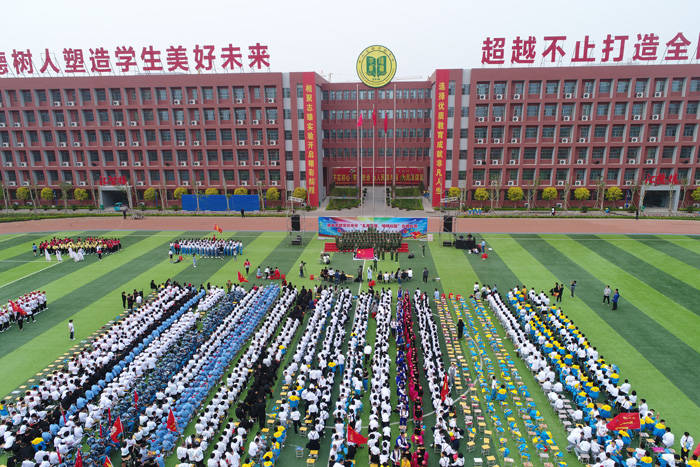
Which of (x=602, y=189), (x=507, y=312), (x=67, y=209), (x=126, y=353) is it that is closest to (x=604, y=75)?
(x=602, y=189)

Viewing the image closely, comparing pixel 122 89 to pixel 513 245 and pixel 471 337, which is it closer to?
pixel 513 245

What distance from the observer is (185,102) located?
67.9 meters

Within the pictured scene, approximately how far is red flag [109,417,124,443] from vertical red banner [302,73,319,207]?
55.0m

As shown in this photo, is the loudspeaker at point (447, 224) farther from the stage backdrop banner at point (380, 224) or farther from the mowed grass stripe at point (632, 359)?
the mowed grass stripe at point (632, 359)

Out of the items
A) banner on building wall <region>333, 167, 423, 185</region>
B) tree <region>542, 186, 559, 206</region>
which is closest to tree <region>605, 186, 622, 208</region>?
tree <region>542, 186, 559, 206</region>

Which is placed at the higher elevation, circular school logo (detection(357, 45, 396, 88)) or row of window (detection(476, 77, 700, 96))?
circular school logo (detection(357, 45, 396, 88))

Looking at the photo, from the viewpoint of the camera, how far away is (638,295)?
32750mm

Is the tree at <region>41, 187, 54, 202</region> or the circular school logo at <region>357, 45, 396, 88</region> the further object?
the tree at <region>41, 187, 54, 202</region>

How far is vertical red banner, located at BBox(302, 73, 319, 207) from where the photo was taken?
67000 millimetres

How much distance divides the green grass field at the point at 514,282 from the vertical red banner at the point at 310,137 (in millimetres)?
18792

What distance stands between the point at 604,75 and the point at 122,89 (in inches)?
2868

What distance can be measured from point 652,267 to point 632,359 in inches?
771

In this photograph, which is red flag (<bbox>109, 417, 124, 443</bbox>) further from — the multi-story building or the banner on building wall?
the banner on building wall

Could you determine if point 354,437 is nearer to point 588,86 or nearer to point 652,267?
point 652,267
